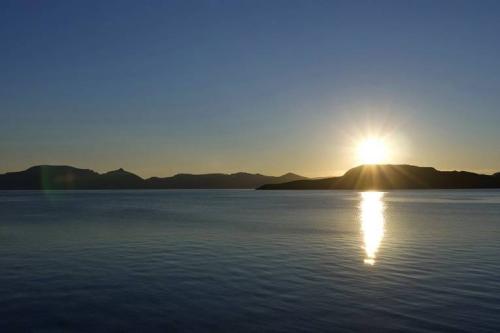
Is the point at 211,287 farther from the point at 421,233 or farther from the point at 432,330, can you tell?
the point at 421,233

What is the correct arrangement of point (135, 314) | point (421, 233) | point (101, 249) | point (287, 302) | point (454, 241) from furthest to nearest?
point (421, 233) → point (454, 241) → point (101, 249) → point (287, 302) → point (135, 314)

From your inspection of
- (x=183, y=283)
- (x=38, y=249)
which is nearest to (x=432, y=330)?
(x=183, y=283)

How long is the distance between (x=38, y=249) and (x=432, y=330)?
132 feet

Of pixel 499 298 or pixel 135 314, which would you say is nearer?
pixel 135 314

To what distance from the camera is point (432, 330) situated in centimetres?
1759

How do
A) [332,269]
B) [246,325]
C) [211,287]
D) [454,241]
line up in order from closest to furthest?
[246,325] < [211,287] < [332,269] < [454,241]

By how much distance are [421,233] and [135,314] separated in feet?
157

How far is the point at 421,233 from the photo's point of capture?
190 ft

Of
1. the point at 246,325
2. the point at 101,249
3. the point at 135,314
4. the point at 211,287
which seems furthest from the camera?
the point at 101,249

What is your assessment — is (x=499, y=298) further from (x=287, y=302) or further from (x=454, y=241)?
(x=454, y=241)

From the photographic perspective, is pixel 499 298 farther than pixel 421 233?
No

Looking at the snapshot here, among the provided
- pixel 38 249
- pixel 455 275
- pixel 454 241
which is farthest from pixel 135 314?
pixel 454 241

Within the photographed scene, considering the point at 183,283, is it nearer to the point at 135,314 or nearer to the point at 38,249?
the point at 135,314

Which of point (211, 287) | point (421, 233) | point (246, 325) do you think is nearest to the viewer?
point (246, 325)
